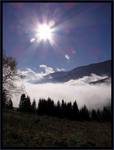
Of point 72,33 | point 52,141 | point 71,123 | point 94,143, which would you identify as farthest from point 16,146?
point 72,33

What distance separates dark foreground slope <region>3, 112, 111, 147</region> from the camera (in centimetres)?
422

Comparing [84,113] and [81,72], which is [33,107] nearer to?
[84,113]

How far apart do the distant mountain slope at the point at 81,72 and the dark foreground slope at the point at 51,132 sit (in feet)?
2.22

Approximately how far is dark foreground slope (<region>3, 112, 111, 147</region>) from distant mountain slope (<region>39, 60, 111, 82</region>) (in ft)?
2.22

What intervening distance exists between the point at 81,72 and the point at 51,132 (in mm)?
1092

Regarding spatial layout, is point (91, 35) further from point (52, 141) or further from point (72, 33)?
point (52, 141)

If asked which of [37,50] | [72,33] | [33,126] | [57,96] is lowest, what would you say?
[33,126]

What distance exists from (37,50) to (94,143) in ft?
5.80

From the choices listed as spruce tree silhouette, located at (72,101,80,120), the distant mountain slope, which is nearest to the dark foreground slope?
spruce tree silhouette, located at (72,101,80,120)

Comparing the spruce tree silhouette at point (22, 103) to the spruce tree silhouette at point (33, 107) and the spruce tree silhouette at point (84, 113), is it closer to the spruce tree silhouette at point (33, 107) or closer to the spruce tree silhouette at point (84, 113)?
the spruce tree silhouette at point (33, 107)

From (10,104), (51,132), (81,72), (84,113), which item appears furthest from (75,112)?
(10,104)

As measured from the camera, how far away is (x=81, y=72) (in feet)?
14.5

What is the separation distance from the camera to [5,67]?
4.53 meters

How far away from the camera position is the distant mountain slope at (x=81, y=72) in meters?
4.40
